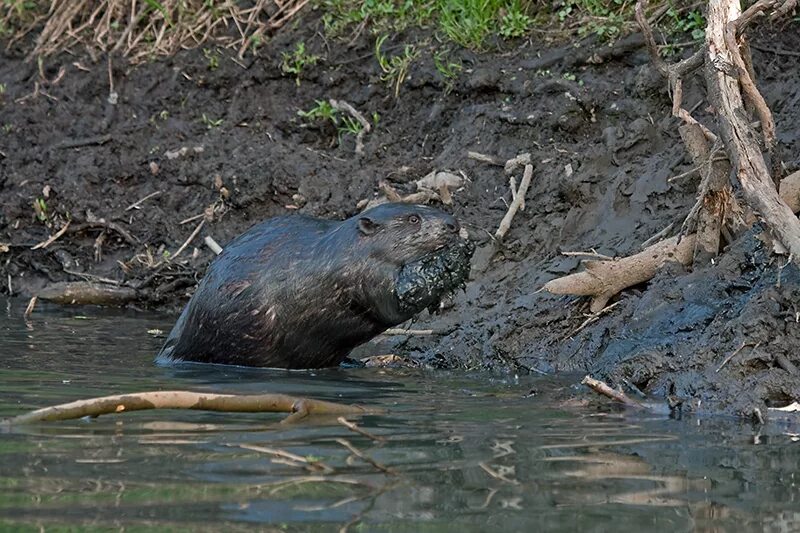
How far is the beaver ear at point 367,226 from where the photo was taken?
632 centimetres

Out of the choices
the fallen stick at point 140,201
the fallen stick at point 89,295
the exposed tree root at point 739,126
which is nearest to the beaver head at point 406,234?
the exposed tree root at point 739,126

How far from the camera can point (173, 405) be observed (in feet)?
13.8

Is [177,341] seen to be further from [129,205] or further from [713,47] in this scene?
[129,205]

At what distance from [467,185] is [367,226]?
7.33 ft

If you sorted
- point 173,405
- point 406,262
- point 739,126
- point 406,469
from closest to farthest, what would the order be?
point 406,469, point 173,405, point 739,126, point 406,262

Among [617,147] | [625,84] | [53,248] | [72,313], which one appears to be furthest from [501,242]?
[53,248]

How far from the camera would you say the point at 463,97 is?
9.33 meters

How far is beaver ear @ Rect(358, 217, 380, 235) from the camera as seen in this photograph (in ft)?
20.7

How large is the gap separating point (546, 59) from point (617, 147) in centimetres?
132

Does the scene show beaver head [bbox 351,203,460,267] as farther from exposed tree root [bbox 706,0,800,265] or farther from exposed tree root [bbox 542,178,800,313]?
exposed tree root [bbox 706,0,800,265]

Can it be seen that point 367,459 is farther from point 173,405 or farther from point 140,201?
point 140,201

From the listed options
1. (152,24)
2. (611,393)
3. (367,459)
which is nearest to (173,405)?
(367,459)

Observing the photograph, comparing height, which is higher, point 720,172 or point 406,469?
point 720,172

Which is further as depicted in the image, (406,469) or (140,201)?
(140,201)
